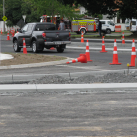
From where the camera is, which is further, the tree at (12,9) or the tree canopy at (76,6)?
the tree at (12,9)

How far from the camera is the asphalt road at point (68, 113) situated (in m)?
5.65

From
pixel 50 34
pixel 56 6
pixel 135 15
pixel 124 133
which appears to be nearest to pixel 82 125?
pixel 124 133

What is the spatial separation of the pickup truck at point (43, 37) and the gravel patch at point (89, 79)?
451 inches

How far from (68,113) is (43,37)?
630 inches

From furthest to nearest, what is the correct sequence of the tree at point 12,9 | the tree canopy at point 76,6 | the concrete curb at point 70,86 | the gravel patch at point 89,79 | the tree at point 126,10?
the tree at point 12,9 < the tree canopy at point 76,6 < the tree at point 126,10 < the gravel patch at point 89,79 < the concrete curb at point 70,86

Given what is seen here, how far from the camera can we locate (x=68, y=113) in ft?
22.5

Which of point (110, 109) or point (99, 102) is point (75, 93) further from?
point (110, 109)

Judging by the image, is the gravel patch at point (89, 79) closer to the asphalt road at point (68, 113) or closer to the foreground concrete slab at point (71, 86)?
the foreground concrete slab at point (71, 86)

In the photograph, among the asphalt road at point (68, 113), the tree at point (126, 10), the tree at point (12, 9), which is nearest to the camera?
the asphalt road at point (68, 113)

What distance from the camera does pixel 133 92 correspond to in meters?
9.38

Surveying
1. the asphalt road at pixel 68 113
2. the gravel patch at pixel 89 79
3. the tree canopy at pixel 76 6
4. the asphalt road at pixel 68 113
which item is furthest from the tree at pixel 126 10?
the asphalt road at pixel 68 113

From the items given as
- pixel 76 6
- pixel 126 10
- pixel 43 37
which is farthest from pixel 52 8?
pixel 43 37

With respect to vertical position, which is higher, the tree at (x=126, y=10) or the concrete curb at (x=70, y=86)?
the tree at (x=126, y=10)

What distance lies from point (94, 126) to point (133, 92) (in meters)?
3.67
